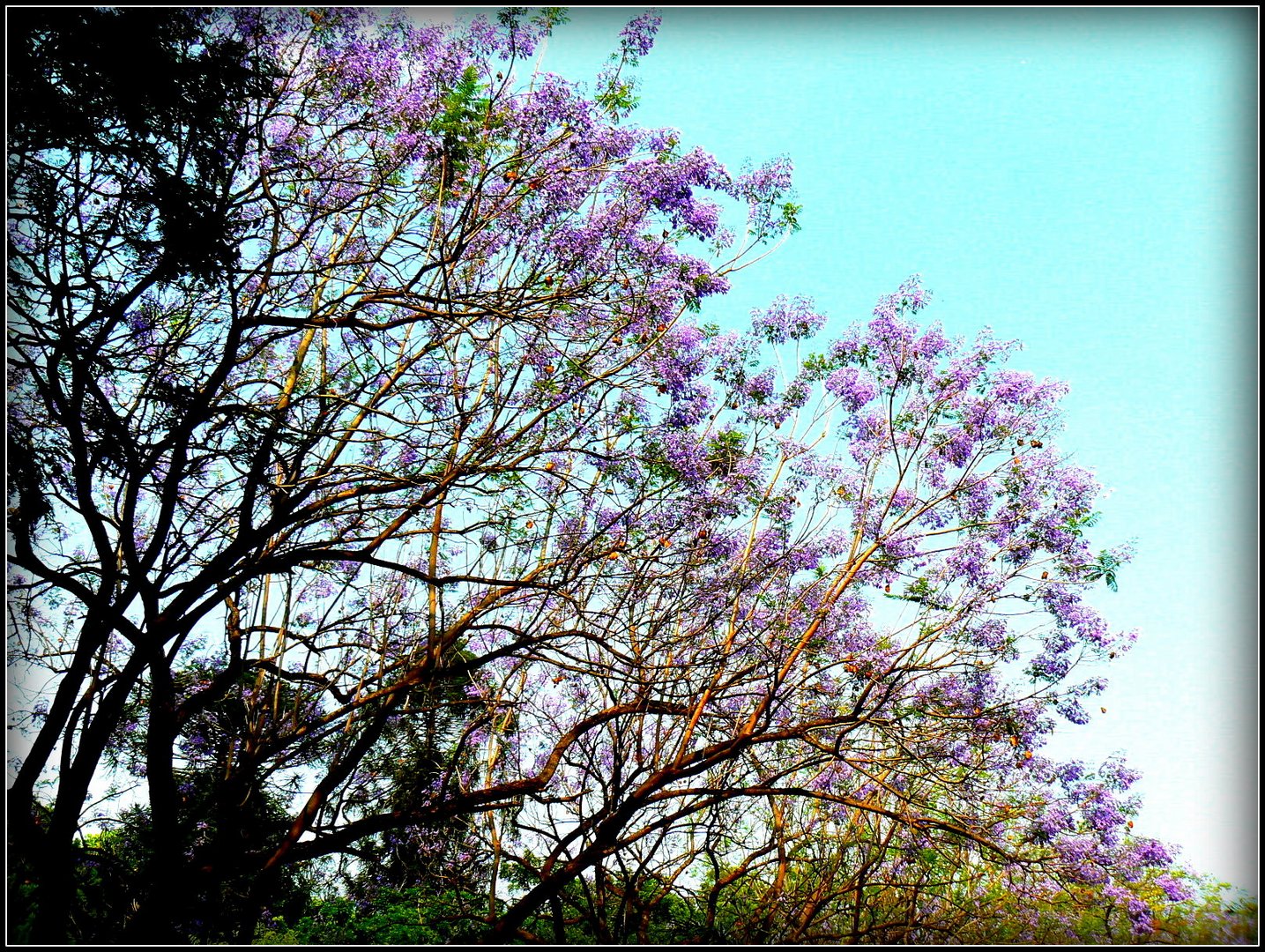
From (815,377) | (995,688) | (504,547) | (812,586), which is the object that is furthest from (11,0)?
(995,688)

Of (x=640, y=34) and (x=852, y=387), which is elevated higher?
(x=640, y=34)

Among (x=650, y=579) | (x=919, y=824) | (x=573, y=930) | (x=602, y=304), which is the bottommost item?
(x=573, y=930)

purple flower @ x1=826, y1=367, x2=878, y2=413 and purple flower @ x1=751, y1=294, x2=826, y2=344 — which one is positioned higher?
purple flower @ x1=751, y1=294, x2=826, y2=344

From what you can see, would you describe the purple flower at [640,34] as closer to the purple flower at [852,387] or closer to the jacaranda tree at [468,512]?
the jacaranda tree at [468,512]

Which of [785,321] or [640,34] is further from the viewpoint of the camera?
[785,321]

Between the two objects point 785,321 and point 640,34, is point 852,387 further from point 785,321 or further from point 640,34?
point 640,34

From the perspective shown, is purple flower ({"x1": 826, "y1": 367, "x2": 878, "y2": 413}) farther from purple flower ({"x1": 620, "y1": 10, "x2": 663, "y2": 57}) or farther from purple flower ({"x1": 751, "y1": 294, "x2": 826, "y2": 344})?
purple flower ({"x1": 620, "y1": 10, "x2": 663, "y2": 57})

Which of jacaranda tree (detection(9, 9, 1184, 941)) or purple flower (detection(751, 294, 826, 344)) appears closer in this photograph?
jacaranda tree (detection(9, 9, 1184, 941))

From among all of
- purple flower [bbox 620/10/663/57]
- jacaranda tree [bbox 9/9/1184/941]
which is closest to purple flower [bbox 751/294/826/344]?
jacaranda tree [bbox 9/9/1184/941]

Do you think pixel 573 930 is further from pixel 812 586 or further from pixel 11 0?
pixel 11 0

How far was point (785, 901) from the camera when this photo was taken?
22.2ft

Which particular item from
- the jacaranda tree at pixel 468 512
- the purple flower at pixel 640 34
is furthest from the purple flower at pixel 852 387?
the purple flower at pixel 640 34

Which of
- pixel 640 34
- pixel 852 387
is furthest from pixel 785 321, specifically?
pixel 640 34

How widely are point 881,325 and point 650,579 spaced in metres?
2.48
